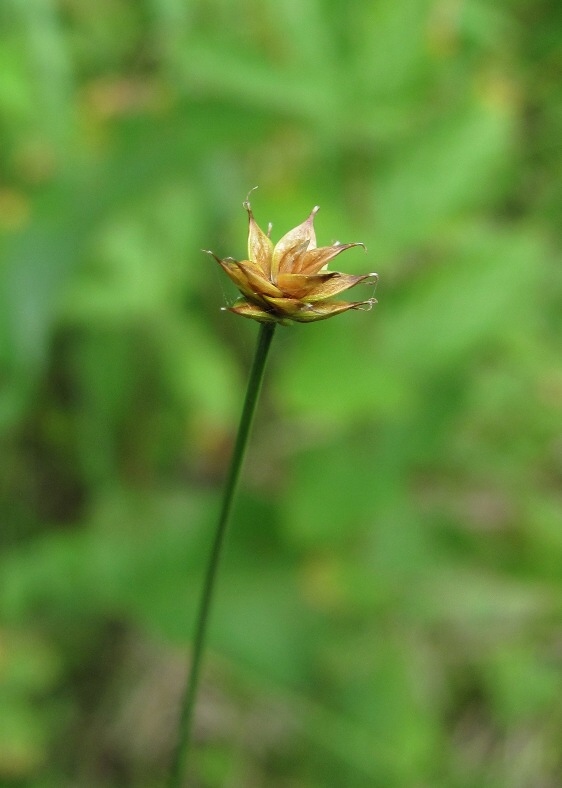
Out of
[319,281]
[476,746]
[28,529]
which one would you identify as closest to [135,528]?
[28,529]

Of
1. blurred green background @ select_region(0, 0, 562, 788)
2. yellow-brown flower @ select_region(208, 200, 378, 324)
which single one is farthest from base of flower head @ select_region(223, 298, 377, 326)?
blurred green background @ select_region(0, 0, 562, 788)

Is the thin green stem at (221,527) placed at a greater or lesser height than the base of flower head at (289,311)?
lesser

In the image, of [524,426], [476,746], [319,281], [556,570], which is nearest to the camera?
[319,281]

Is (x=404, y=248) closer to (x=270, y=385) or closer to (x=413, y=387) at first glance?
(x=413, y=387)

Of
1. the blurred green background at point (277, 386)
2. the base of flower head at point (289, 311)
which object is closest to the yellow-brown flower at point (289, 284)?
the base of flower head at point (289, 311)

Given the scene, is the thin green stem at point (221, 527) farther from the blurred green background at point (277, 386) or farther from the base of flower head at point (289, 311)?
the blurred green background at point (277, 386)

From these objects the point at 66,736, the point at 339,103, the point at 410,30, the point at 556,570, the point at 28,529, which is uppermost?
the point at 410,30

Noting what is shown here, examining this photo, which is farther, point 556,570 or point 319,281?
point 556,570
